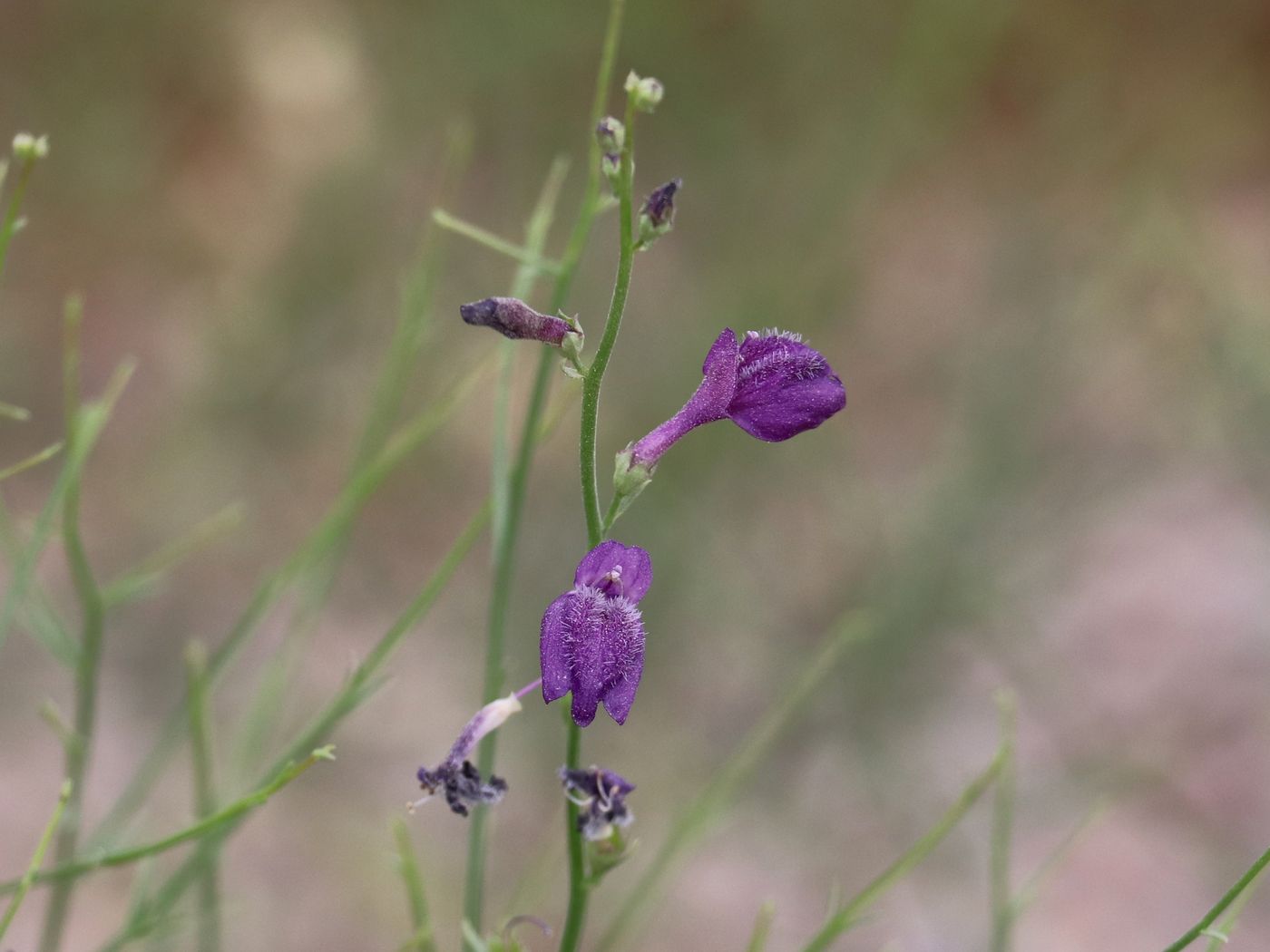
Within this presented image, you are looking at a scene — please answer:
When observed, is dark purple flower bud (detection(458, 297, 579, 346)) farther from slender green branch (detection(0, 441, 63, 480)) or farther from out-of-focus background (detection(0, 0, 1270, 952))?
out-of-focus background (detection(0, 0, 1270, 952))

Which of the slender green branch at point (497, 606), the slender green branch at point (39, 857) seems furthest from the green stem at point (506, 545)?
the slender green branch at point (39, 857)

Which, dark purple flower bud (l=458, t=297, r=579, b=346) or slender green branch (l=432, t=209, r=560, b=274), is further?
slender green branch (l=432, t=209, r=560, b=274)

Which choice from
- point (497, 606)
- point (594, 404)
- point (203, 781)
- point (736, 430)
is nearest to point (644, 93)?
point (594, 404)

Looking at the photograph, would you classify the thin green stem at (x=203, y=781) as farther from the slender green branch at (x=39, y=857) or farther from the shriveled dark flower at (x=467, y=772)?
the shriveled dark flower at (x=467, y=772)

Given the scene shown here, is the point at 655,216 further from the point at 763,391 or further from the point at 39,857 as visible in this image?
the point at 39,857

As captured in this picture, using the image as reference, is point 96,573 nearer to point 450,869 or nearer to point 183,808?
point 183,808

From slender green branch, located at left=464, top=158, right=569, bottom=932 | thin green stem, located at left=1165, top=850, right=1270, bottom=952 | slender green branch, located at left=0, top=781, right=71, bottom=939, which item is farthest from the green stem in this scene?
thin green stem, located at left=1165, top=850, right=1270, bottom=952
